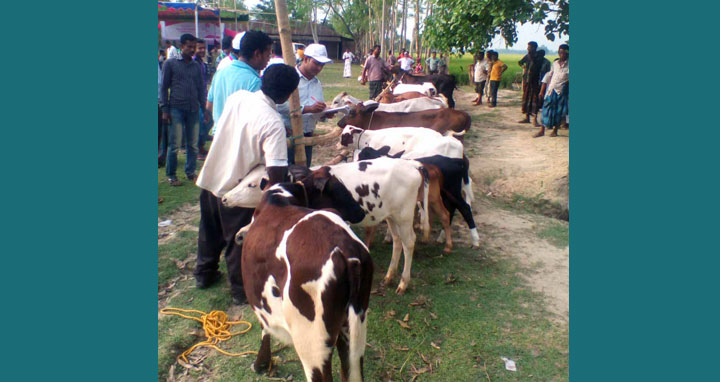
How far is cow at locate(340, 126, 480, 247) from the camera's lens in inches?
229

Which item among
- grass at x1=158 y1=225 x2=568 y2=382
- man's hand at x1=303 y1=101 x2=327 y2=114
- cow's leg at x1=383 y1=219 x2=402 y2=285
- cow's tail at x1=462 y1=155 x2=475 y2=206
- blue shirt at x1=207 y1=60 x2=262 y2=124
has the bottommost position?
grass at x1=158 y1=225 x2=568 y2=382

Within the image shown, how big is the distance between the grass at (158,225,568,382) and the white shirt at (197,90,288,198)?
120 cm

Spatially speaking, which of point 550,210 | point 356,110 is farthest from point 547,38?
point 356,110

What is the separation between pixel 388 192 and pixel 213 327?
1964mm

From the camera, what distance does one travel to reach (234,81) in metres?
4.64

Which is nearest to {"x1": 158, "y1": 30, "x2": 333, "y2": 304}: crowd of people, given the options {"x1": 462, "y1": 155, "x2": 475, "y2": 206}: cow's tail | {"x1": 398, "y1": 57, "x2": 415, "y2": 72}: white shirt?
{"x1": 462, "y1": 155, "x2": 475, "y2": 206}: cow's tail

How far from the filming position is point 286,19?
431 cm

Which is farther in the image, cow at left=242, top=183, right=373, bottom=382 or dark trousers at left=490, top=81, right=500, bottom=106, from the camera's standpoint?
dark trousers at left=490, top=81, right=500, bottom=106

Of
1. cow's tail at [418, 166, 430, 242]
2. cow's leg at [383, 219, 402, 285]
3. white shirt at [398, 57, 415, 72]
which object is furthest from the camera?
white shirt at [398, 57, 415, 72]

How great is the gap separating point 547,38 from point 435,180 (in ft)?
12.7

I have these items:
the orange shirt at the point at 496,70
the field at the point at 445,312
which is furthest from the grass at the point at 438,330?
the orange shirt at the point at 496,70

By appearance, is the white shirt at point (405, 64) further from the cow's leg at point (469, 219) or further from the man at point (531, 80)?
A: the cow's leg at point (469, 219)

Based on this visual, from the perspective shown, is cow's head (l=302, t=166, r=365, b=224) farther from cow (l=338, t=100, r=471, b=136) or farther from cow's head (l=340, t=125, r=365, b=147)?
cow (l=338, t=100, r=471, b=136)

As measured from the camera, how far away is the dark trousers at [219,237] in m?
4.29
